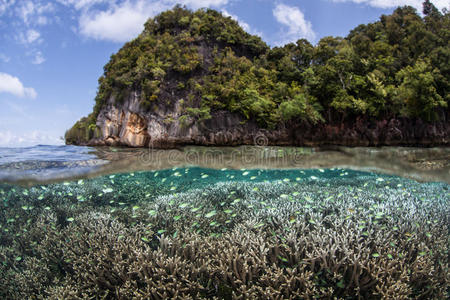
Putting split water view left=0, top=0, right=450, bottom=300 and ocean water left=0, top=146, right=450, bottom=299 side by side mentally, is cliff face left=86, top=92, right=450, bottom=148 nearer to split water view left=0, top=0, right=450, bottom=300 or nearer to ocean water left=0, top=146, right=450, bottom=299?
split water view left=0, top=0, right=450, bottom=300

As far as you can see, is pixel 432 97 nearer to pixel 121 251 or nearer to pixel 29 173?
pixel 121 251

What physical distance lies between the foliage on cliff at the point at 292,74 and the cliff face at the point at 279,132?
592 mm

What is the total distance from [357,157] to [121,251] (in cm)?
1466

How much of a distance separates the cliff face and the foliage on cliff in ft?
1.94

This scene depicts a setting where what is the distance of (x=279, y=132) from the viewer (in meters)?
17.5

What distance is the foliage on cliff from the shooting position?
16.5 metres

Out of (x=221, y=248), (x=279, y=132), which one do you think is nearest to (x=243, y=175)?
(x=279, y=132)

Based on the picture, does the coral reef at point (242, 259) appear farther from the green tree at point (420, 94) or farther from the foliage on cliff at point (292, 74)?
the foliage on cliff at point (292, 74)

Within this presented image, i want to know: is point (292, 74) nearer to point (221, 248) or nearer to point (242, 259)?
point (221, 248)

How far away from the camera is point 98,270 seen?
430cm

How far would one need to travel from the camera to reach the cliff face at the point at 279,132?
54.0 ft

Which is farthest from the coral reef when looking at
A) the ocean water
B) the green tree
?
the green tree

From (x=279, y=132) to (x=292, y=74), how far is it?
5678mm

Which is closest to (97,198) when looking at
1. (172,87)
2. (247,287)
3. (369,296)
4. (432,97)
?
(247,287)
